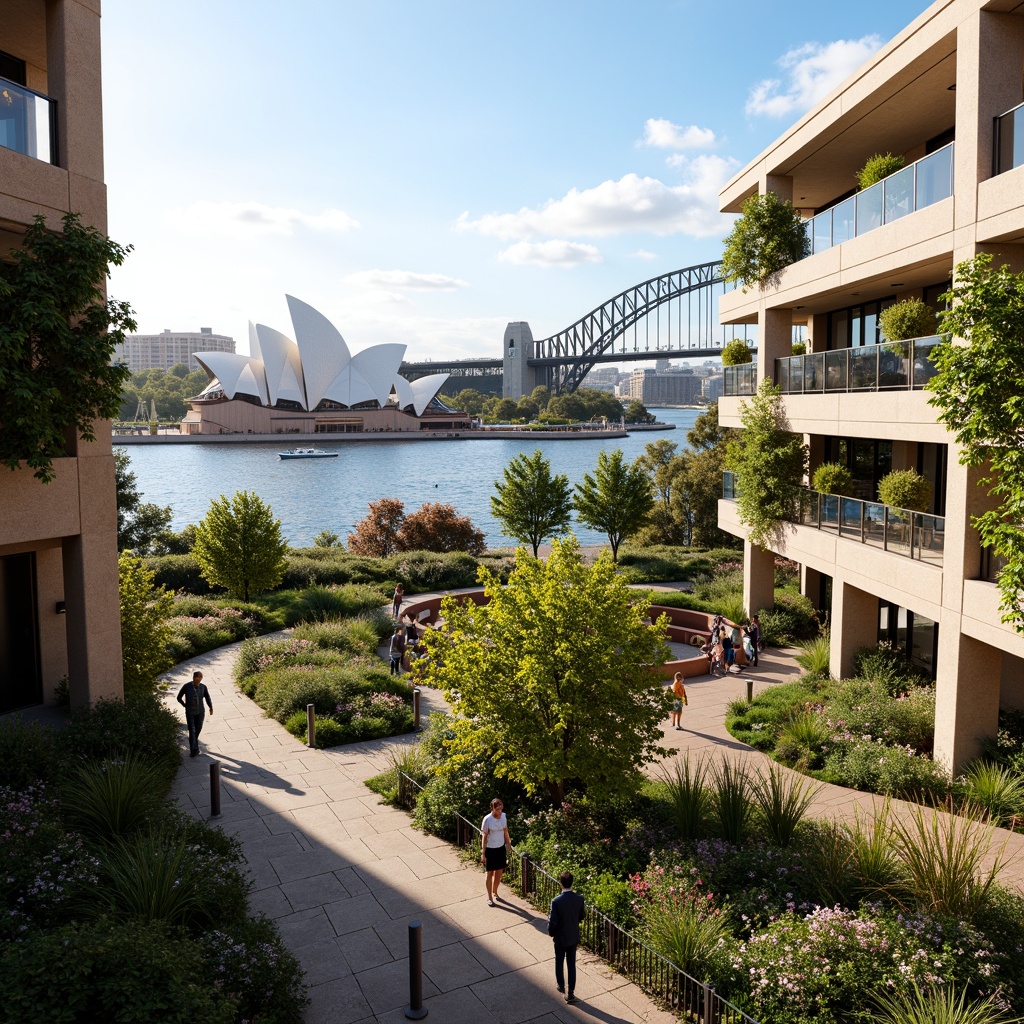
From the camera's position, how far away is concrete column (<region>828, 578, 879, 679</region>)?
16922 mm

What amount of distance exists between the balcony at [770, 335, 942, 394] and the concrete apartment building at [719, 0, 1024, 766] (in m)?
0.04

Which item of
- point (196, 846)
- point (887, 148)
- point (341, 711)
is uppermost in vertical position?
point (887, 148)

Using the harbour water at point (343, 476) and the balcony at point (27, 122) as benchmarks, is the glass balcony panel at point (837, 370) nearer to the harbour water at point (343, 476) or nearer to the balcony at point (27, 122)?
the balcony at point (27, 122)

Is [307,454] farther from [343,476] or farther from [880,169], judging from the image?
[880,169]

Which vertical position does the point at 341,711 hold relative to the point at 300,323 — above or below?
below

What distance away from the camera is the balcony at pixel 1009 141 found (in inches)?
452

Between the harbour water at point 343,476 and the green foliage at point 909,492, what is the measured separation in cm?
4203

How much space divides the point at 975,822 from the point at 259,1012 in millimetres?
9338

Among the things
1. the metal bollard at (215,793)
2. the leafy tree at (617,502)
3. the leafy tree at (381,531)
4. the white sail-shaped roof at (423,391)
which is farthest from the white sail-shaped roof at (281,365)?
→ the metal bollard at (215,793)

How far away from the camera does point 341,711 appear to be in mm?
15930

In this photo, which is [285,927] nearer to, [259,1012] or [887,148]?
[259,1012]

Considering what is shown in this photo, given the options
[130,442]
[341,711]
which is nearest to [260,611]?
[341,711]

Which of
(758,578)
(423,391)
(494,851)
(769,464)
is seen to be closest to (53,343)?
(494,851)

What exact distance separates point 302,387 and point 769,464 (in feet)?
398
